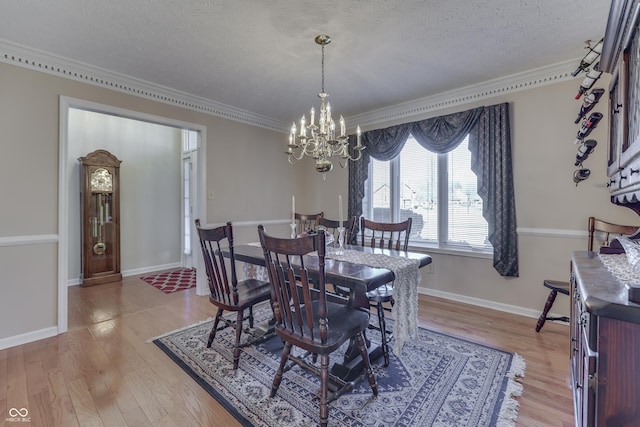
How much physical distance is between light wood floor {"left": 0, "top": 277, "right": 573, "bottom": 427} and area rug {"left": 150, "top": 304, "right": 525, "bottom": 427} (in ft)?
0.32

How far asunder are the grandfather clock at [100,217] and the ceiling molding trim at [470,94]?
146 inches

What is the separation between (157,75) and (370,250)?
2.78 m

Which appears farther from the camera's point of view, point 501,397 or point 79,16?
point 79,16

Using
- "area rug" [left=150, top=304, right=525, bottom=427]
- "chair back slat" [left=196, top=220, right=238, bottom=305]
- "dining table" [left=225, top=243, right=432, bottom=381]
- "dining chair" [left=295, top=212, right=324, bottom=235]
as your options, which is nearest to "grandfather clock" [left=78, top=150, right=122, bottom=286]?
"area rug" [left=150, top=304, right=525, bottom=427]

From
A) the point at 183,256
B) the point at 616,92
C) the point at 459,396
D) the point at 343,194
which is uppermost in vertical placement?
the point at 616,92

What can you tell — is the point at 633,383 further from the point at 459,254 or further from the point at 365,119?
the point at 365,119

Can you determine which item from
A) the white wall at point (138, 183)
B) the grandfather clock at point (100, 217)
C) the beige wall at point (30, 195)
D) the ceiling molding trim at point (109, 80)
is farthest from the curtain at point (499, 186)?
the grandfather clock at point (100, 217)

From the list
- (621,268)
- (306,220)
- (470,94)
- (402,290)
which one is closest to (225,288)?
(402,290)

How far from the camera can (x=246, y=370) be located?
2092 mm

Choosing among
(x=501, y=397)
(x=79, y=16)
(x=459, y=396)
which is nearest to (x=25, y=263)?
(x=79, y=16)

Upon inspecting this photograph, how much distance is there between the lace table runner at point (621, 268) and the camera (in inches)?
40.9

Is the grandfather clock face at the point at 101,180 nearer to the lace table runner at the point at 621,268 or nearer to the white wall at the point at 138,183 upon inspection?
the white wall at the point at 138,183

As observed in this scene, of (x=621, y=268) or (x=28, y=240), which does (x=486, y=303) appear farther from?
(x=28, y=240)

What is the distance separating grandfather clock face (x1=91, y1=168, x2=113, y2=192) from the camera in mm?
4254
